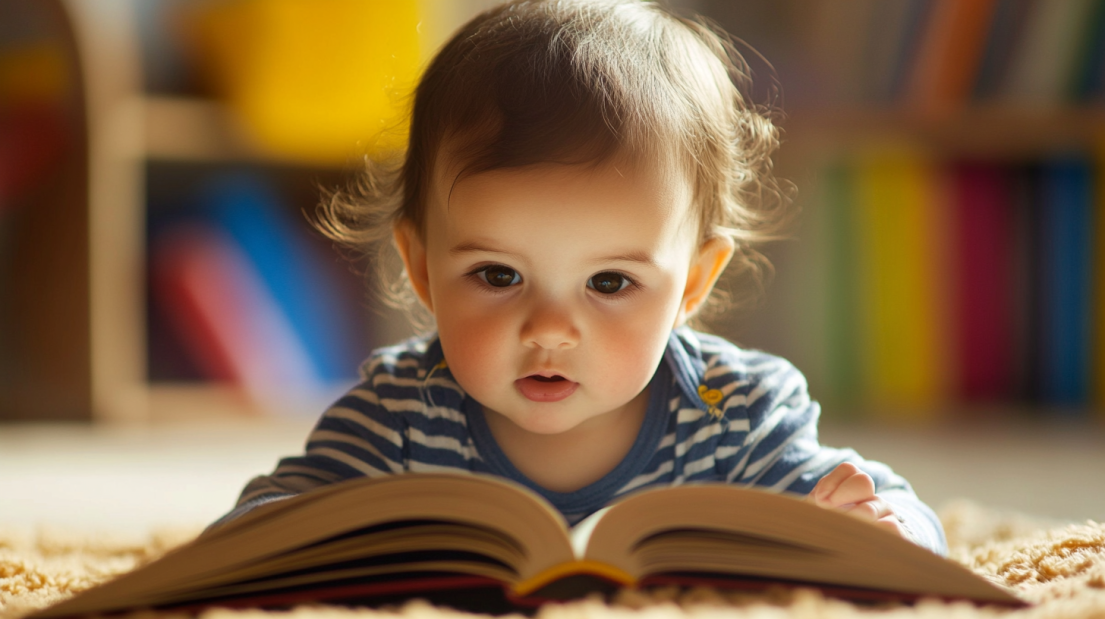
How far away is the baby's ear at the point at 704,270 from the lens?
0.91m

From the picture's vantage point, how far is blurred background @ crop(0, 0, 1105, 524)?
1.91 m

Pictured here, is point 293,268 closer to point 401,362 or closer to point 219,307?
point 219,307

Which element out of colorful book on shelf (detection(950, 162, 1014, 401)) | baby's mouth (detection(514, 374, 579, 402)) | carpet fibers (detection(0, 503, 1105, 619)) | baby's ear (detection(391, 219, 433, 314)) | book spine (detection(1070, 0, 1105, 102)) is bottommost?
carpet fibers (detection(0, 503, 1105, 619))

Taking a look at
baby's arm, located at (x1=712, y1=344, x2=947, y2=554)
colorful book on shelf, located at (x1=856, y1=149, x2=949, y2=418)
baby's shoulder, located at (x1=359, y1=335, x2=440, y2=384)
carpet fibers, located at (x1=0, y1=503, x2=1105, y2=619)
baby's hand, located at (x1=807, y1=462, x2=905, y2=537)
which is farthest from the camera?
colorful book on shelf, located at (x1=856, y1=149, x2=949, y2=418)

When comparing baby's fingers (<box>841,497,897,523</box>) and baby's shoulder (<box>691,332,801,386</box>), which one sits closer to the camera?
baby's fingers (<box>841,497,897,523</box>)

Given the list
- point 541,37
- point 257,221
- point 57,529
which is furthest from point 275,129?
point 541,37

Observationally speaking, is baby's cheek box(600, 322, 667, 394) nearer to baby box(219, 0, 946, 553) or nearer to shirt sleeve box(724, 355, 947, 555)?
baby box(219, 0, 946, 553)

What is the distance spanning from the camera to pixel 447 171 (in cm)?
81

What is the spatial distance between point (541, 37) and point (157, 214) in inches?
58.9

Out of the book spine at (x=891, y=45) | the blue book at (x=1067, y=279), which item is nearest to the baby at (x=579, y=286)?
the book spine at (x=891, y=45)

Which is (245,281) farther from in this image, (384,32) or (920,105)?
(920,105)

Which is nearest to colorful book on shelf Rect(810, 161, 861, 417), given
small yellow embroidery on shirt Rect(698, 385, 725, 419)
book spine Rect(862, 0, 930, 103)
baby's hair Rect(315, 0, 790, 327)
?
book spine Rect(862, 0, 930, 103)

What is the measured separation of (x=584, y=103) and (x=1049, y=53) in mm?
1535

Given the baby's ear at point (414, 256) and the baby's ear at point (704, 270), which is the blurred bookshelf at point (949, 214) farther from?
the baby's ear at point (414, 256)
